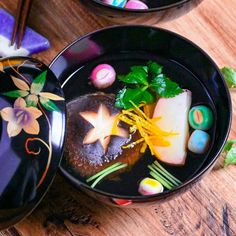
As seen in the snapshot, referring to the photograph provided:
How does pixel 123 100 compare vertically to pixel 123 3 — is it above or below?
below

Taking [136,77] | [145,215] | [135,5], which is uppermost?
[135,5]

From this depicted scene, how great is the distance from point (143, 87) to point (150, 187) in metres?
0.26

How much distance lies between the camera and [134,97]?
1.61 m

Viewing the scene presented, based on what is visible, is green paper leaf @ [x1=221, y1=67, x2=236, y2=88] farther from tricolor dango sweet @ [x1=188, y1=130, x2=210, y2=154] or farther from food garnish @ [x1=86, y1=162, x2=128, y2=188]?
food garnish @ [x1=86, y1=162, x2=128, y2=188]

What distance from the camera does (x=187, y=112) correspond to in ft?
5.26

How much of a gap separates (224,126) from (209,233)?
0.24 m

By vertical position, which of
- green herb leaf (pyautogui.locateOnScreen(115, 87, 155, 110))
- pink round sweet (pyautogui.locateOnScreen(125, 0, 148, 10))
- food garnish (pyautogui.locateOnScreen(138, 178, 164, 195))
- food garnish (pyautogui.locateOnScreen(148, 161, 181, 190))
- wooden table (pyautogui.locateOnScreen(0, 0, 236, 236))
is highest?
pink round sweet (pyautogui.locateOnScreen(125, 0, 148, 10))

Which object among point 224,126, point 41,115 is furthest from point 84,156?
point 224,126

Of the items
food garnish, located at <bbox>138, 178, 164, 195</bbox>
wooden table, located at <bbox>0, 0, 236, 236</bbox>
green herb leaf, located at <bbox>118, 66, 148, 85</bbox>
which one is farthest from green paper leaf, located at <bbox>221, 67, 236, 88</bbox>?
food garnish, located at <bbox>138, 178, 164, 195</bbox>

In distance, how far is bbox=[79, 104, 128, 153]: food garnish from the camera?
1.57m

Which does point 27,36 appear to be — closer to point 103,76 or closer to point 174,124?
point 103,76

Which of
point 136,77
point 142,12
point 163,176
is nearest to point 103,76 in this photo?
point 136,77

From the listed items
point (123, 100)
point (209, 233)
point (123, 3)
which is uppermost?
point (123, 3)

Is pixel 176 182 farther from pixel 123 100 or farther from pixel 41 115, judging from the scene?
pixel 41 115
